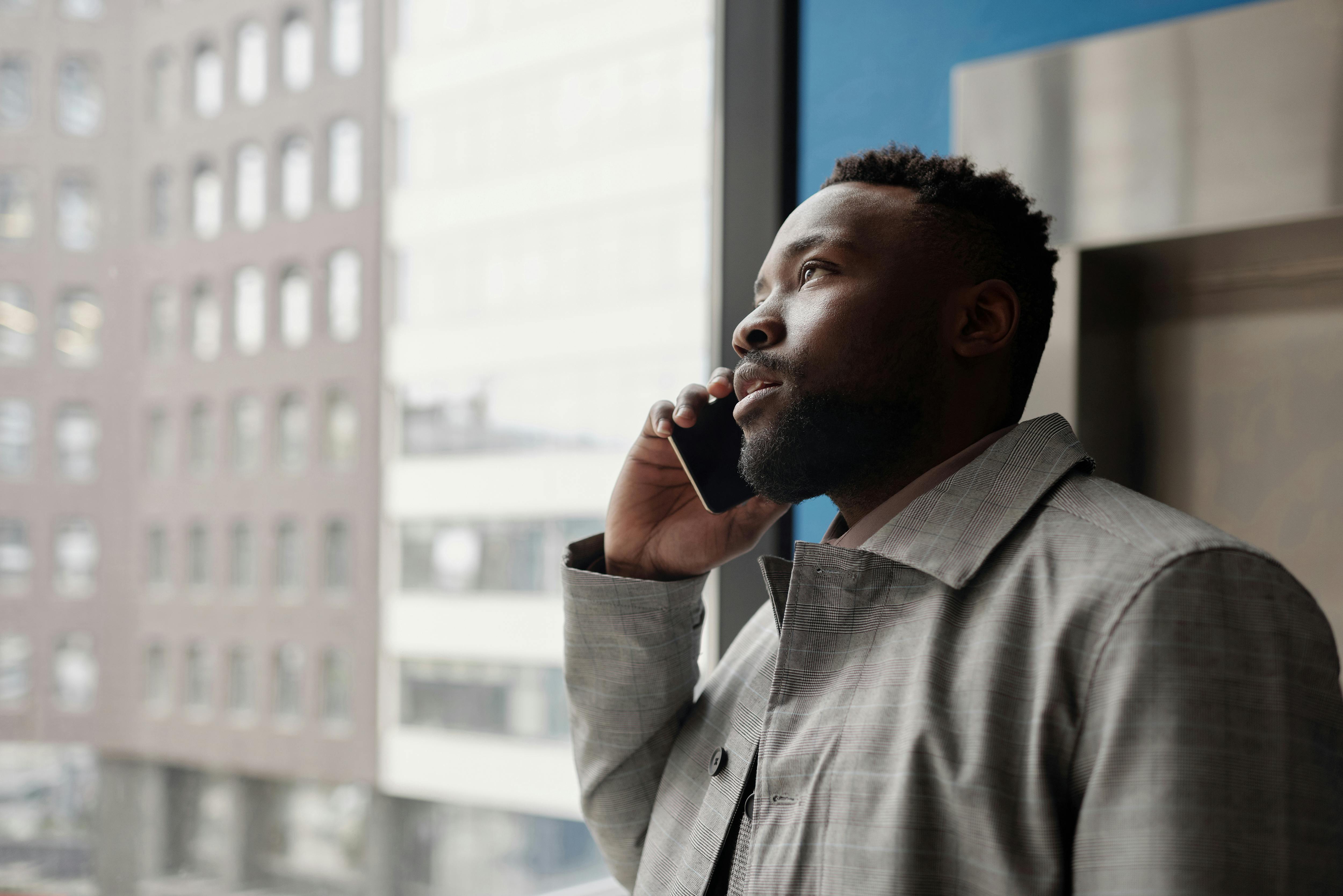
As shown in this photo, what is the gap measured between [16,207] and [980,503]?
1.92m

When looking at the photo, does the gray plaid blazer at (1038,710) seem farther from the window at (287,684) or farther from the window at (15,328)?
the window at (287,684)

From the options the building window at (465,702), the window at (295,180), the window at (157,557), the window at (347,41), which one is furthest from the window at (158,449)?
the building window at (465,702)

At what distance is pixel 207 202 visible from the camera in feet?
9.96

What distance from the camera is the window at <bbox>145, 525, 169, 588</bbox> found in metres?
2.71

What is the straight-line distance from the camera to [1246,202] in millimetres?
1183

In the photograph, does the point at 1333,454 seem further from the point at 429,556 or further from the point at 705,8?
the point at 429,556

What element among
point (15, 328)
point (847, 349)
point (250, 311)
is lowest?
point (847, 349)

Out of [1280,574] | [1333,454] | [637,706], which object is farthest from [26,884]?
[1333,454]

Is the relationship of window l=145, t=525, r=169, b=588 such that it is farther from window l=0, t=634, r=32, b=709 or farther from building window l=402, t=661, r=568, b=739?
building window l=402, t=661, r=568, b=739

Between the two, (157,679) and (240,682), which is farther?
(240,682)

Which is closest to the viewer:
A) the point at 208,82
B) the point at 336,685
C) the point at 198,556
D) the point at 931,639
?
the point at 931,639

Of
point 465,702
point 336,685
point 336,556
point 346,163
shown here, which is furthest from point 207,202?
point 465,702

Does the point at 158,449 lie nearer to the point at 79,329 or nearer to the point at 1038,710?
the point at 79,329

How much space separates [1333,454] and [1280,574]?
2.45ft
